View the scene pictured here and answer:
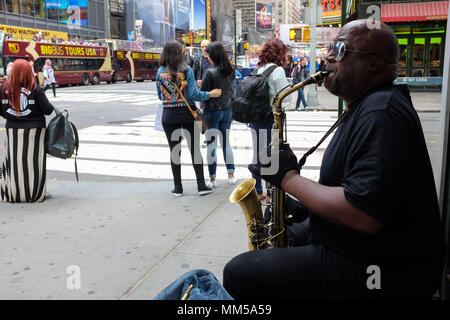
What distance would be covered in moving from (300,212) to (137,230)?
8.17 feet

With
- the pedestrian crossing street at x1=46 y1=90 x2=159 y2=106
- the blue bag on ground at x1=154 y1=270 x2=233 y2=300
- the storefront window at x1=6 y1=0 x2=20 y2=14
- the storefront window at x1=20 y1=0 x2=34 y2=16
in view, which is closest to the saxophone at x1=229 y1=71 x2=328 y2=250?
the blue bag on ground at x1=154 y1=270 x2=233 y2=300

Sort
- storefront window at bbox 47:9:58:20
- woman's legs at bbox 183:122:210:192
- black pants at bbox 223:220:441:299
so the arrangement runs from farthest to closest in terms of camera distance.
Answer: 1. storefront window at bbox 47:9:58:20
2. woman's legs at bbox 183:122:210:192
3. black pants at bbox 223:220:441:299

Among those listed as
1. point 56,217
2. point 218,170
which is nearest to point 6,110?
point 56,217

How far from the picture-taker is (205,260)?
378 cm

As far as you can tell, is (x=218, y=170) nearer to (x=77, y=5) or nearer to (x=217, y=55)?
(x=217, y=55)

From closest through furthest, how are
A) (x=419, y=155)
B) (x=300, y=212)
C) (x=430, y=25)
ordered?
(x=419, y=155), (x=300, y=212), (x=430, y=25)

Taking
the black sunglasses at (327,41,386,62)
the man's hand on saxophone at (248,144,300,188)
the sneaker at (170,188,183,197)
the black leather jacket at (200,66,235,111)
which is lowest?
the sneaker at (170,188,183,197)

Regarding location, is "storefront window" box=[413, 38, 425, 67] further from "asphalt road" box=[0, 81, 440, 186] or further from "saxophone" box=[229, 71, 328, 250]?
"saxophone" box=[229, 71, 328, 250]

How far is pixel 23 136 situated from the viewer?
5.47 m

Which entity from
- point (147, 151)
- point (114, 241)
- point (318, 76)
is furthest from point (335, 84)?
point (147, 151)

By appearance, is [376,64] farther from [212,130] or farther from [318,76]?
[212,130]

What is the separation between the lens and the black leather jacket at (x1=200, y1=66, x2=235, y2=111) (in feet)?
19.0

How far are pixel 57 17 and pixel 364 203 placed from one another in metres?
56.3

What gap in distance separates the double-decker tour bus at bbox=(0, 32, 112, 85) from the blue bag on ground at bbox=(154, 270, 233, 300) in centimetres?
2841
